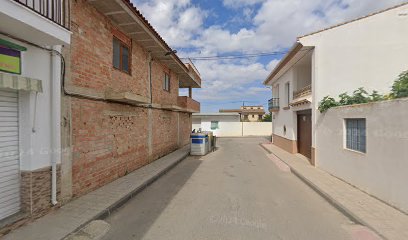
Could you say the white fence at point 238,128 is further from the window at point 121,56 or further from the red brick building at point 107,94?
the window at point 121,56

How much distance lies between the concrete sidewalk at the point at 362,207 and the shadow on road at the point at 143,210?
401 cm

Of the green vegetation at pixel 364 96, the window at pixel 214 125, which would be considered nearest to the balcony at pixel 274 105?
the green vegetation at pixel 364 96

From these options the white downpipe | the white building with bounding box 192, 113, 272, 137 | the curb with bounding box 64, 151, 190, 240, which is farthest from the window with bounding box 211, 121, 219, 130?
the white downpipe

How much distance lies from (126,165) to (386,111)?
25.1ft

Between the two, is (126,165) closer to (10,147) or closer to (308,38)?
(10,147)

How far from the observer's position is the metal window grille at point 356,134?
6.92 m

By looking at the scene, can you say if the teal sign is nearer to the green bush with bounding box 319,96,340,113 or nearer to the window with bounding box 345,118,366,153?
the window with bounding box 345,118,366,153

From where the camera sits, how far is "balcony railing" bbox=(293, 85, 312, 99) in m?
11.5

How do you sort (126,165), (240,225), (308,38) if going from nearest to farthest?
(240,225) < (126,165) < (308,38)

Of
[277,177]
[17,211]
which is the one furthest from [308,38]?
[17,211]

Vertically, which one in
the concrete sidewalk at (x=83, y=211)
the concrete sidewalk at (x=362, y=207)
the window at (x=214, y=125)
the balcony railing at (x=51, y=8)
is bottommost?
the concrete sidewalk at (x=362, y=207)

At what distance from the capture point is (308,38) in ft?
32.8

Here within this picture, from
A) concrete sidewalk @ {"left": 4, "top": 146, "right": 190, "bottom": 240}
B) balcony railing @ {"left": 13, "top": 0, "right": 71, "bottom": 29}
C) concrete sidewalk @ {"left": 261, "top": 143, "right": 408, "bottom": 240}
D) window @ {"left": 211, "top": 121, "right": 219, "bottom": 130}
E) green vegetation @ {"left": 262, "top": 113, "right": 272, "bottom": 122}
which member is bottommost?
concrete sidewalk @ {"left": 261, "top": 143, "right": 408, "bottom": 240}

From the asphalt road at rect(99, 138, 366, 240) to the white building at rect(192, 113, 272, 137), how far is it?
88.6 feet
